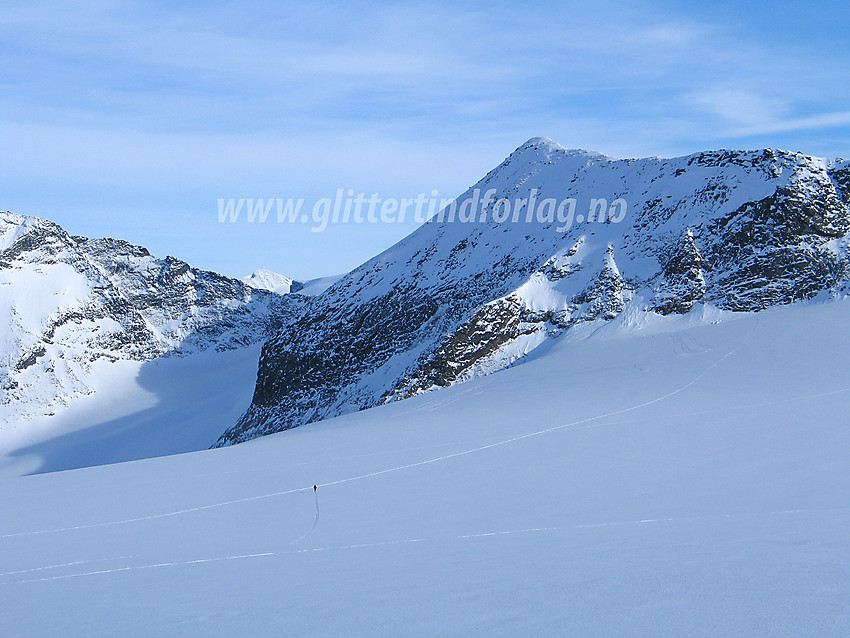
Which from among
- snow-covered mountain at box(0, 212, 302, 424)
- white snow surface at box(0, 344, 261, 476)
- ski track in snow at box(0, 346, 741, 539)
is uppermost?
snow-covered mountain at box(0, 212, 302, 424)

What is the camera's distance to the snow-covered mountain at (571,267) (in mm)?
44656

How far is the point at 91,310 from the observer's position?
107 metres

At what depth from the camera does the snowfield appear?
24.6ft

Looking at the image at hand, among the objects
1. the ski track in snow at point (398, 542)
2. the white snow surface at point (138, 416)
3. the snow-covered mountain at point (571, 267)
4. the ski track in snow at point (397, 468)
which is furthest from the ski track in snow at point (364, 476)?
the white snow surface at point (138, 416)

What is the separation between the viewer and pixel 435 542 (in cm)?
1120

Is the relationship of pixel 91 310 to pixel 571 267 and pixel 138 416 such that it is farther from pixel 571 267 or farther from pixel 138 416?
pixel 571 267

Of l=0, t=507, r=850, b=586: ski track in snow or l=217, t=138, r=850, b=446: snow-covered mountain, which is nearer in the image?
l=0, t=507, r=850, b=586: ski track in snow

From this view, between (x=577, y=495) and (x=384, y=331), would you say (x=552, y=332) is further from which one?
(x=577, y=495)

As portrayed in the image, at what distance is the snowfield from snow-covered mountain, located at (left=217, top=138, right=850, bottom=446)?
18866mm

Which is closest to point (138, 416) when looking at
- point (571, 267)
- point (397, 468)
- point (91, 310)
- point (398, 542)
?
point (91, 310)

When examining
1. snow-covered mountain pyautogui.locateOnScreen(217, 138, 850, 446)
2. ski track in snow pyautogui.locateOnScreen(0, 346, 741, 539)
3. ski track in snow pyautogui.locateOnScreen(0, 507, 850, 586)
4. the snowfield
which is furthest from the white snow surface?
ski track in snow pyautogui.locateOnScreen(0, 507, 850, 586)

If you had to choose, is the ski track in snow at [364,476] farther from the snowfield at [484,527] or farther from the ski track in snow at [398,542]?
the ski track in snow at [398,542]

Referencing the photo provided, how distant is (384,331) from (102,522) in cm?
4548

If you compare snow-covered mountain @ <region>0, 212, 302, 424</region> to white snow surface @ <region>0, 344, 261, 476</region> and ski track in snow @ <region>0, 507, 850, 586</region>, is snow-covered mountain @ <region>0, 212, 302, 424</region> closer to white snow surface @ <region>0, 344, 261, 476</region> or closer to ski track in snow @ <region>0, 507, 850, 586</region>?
white snow surface @ <region>0, 344, 261, 476</region>
